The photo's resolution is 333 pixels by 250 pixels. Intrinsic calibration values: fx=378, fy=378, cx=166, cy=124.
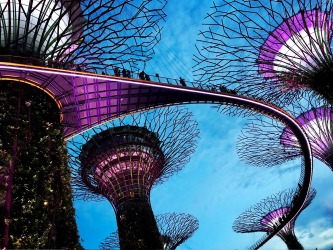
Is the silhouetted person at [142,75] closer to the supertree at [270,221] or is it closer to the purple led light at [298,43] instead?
the purple led light at [298,43]

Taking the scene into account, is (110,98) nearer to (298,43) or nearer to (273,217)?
(298,43)

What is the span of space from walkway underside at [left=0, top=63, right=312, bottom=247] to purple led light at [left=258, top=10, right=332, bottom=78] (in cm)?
298

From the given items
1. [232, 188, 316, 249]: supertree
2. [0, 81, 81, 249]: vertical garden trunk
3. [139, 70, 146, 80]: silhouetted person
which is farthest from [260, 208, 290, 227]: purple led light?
[0, 81, 81, 249]: vertical garden trunk

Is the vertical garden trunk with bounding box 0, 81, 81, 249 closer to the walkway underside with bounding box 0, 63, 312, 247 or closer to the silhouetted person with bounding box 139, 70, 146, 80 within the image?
the walkway underside with bounding box 0, 63, 312, 247

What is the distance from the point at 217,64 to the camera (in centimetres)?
1595

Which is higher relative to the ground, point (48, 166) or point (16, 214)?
point (48, 166)

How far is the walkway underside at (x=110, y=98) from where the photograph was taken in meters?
15.5

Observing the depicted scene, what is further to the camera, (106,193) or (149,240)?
(106,193)

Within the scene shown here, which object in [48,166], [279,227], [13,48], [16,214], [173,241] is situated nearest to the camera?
[16,214]

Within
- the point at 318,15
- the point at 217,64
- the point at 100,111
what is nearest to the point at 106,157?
the point at 100,111

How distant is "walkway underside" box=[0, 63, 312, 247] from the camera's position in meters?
15.5

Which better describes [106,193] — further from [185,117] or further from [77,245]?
[77,245]

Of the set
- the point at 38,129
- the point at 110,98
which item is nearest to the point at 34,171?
the point at 38,129

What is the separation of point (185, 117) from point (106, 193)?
24.3 ft
